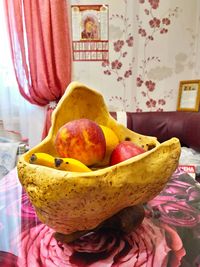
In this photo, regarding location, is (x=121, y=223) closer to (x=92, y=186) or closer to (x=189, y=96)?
(x=92, y=186)

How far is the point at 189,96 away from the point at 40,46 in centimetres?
120

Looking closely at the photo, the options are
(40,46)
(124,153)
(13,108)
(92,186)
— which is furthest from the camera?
(13,108)

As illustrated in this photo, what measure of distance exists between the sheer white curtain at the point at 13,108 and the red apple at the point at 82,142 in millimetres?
1406

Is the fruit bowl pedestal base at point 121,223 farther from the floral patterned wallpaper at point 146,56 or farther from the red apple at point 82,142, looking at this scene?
the floral patterned wallpaper at point 146,56

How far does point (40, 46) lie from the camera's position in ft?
5.24

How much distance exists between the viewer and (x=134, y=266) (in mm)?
395

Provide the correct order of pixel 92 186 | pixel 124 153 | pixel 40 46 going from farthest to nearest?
pixel 40 46 < pixel 124 153 < pixel 92 186

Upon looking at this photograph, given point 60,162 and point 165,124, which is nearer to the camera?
point 60,162

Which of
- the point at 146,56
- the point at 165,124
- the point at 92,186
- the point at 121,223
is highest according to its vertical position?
the point at 146,56

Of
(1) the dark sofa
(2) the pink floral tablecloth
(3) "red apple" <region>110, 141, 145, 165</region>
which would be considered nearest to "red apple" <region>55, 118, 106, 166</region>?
(3) "red apple" <region>110, 141, 145, 165</region>

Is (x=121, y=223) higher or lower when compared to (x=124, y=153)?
lower

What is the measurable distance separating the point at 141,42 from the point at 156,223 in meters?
1.60

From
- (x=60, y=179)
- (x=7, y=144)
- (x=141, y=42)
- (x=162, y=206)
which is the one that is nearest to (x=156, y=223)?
(x=162, y=206)

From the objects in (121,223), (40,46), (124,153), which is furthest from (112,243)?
(40,46)
